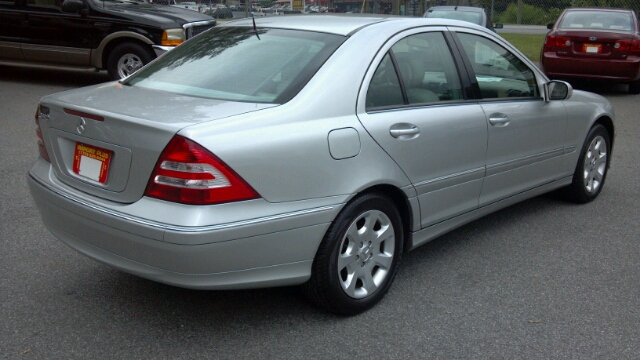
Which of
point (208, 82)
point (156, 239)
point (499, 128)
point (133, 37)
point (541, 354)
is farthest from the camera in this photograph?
point (133, 37)

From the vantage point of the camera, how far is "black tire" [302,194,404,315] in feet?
11.3

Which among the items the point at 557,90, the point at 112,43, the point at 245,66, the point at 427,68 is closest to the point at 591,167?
the point at 557,90

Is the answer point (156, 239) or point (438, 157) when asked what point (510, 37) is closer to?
point (438, 157)

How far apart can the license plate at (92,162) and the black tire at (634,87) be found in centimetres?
1116

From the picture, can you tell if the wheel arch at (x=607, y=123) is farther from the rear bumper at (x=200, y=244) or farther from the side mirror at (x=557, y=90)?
the rear bumper at (x=200, y=244)

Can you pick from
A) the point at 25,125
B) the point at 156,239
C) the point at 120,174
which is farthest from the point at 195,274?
the point at 25,125

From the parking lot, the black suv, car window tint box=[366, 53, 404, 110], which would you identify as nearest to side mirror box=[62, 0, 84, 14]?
the black suv

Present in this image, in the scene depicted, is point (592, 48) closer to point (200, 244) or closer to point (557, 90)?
point (557, 90)

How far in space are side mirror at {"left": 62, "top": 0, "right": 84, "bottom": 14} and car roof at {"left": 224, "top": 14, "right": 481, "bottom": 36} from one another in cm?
666

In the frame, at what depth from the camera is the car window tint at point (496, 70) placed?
15.0ft

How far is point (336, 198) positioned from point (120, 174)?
102cm

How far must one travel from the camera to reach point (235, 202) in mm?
3074

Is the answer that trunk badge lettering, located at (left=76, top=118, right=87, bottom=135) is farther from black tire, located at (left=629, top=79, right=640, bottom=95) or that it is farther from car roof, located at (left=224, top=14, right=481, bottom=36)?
black tire, located at (left=629, top=79, right=640, bottom=95)

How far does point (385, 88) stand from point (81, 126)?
160 cm
